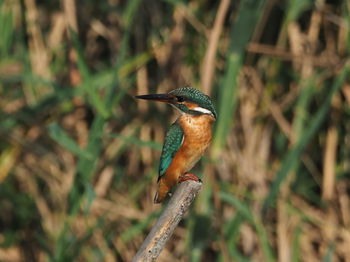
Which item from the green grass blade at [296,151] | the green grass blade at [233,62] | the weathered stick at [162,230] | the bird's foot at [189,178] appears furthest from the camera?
the green grass blade at [296,151]

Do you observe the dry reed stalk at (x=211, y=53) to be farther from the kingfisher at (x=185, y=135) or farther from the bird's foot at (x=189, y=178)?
the bird's foot at (x=189, y=178)

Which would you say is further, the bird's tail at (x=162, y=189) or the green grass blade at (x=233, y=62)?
the green grass blade at (x=233, y=62)

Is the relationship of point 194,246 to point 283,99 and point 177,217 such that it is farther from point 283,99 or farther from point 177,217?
point 177,217

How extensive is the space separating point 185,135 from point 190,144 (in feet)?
0.13

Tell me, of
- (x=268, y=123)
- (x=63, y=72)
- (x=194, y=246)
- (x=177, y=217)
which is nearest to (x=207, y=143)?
(x=177, y=217)

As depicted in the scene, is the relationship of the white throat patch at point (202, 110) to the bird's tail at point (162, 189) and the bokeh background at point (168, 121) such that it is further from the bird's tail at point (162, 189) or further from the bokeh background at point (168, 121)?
the bokeh background at point (168, 121)

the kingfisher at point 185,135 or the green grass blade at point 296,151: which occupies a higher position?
the kingfisher at point 185,135

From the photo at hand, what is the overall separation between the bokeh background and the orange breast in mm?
929

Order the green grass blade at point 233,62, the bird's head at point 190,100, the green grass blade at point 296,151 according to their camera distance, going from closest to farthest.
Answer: the bird's head at point 190,100
the green grass blade at point 233,62
the green grass blade at point 296,151

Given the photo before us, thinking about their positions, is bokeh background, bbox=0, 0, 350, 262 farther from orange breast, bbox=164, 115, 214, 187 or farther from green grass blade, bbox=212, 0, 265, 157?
orange breast, bbox=164, 115, 214, 187

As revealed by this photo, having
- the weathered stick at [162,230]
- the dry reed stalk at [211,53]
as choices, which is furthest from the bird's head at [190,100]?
the dry reed stalk at [211,53]

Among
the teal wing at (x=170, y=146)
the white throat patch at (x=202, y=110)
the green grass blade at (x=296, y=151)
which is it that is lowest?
the green grass blade at (x=296, y=151)

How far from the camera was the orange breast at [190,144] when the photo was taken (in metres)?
2.31

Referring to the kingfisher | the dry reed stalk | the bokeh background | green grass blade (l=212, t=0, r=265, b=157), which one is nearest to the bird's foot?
the kingfisher
